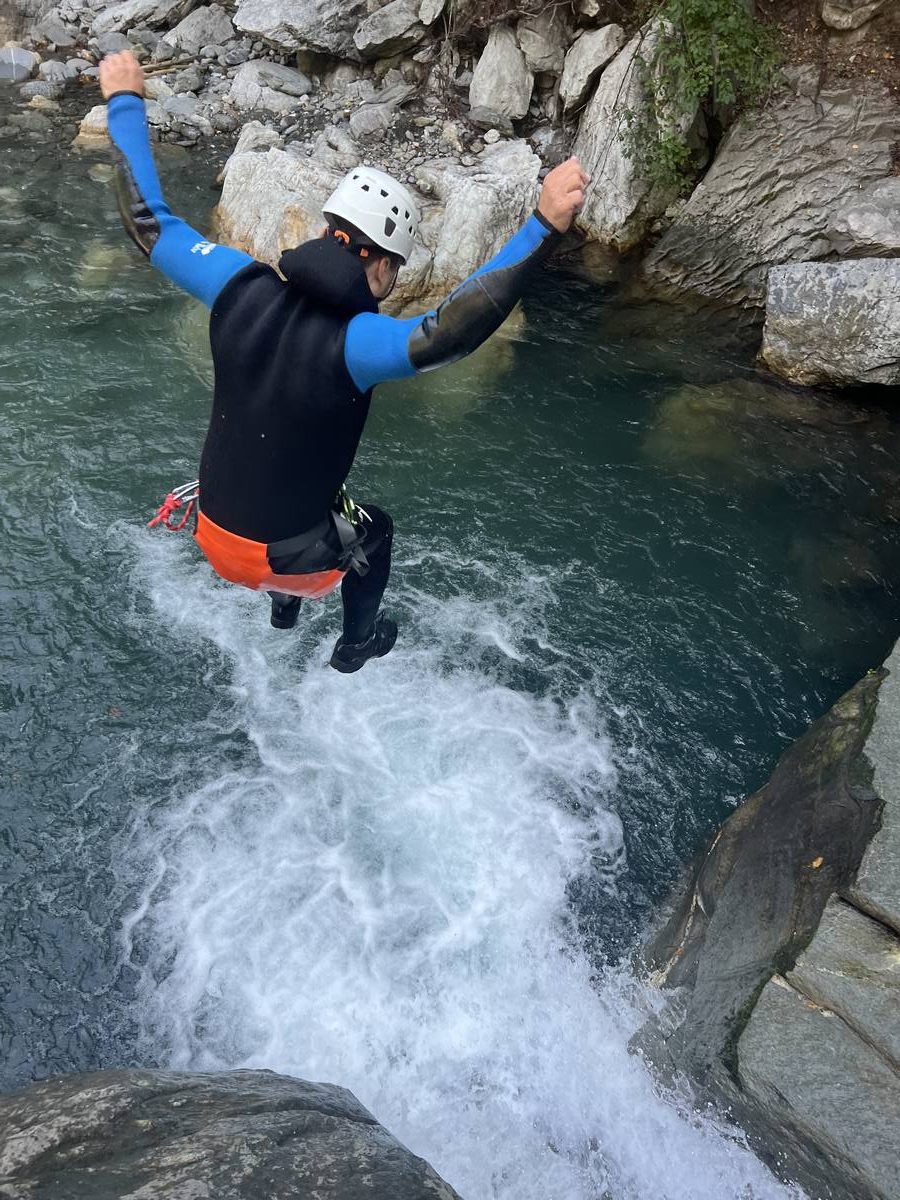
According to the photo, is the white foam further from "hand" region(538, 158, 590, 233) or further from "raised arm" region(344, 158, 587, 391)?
"hand" region(538, 158, 590, 233)

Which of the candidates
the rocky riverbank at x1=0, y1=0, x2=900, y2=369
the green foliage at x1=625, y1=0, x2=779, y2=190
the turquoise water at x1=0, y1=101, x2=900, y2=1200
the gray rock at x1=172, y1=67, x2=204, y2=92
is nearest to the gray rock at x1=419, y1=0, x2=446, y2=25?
the rocky riverbank at x1=0, y1=0, x2=900, y2=369

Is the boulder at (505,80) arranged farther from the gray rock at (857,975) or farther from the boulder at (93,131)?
the gray rock at (857,975)

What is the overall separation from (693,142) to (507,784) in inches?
331

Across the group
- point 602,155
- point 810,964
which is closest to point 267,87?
point 602,155

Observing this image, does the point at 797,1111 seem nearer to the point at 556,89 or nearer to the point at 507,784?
the point at 507,784

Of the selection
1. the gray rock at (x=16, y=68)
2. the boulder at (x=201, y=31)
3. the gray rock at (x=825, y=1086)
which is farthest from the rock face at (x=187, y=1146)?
the gray rock at (x=16, y=68)

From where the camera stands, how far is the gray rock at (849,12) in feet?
33.9

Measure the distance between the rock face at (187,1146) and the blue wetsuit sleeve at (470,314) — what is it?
98.3 inches

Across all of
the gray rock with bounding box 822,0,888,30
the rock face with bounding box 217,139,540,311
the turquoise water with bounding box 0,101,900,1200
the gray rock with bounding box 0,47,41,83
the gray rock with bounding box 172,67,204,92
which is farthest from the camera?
the gray rock with bounding box 0,47,41,83

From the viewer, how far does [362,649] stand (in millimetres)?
5180

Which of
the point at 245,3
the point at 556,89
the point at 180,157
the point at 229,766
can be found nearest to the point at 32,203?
the point at 180,157

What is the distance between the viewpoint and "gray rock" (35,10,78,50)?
51.1 feet

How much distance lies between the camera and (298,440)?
365 cm

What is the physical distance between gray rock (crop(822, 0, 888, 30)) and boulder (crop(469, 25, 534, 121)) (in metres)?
3.40
